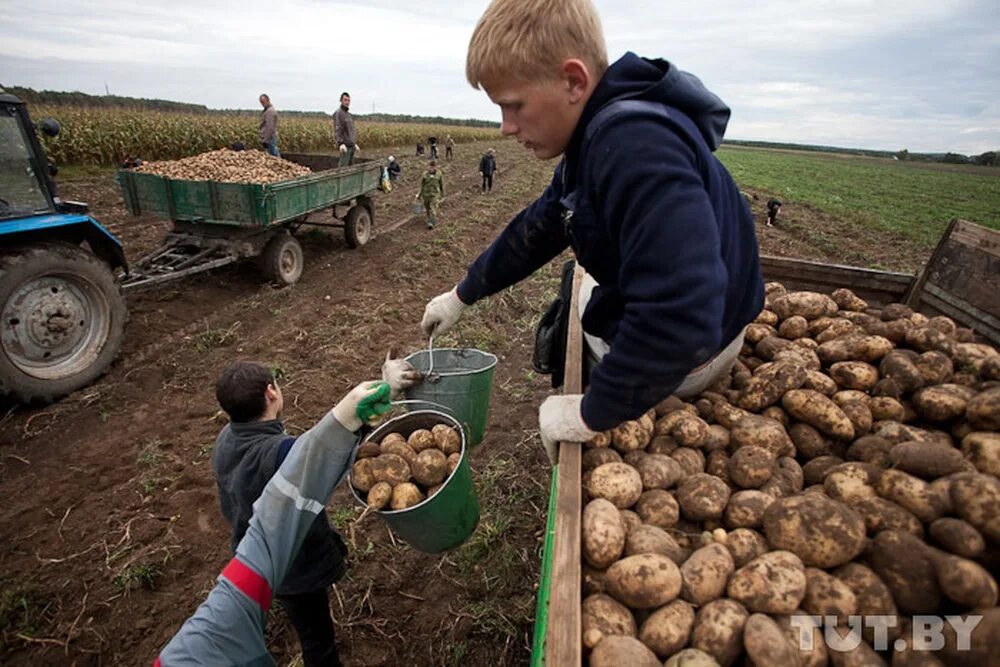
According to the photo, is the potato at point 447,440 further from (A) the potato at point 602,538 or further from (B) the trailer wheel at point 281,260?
(B) the trailer wheel at point 281,260

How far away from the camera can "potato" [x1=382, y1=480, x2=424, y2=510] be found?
2029 mm

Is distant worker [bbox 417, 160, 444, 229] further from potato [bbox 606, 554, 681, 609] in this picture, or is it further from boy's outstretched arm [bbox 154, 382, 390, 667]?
potato [bbox 606, 554, 681, 609]

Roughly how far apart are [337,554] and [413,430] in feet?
2.43

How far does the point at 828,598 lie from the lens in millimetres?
1424

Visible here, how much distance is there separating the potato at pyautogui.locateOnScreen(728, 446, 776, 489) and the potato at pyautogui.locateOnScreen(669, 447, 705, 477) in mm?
119

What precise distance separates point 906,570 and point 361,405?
69.4 inches

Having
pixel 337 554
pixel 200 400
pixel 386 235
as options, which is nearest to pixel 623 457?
pixel 337 554

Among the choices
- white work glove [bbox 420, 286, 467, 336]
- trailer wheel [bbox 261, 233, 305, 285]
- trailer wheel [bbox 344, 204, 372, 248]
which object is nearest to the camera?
white work glove [bbox 420, 286, 467, 336]

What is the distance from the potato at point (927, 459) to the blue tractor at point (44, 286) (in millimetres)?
6189

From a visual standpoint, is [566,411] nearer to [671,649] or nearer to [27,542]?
[671,649]

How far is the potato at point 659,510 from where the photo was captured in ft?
5.72

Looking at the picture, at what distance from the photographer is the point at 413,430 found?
2.39 m

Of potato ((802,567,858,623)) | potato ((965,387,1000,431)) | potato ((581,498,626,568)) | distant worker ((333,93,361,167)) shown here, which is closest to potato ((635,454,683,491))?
potato ((581,498,626,568))

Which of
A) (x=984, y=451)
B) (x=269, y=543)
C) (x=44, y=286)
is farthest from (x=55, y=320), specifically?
(x=984, y=451)
